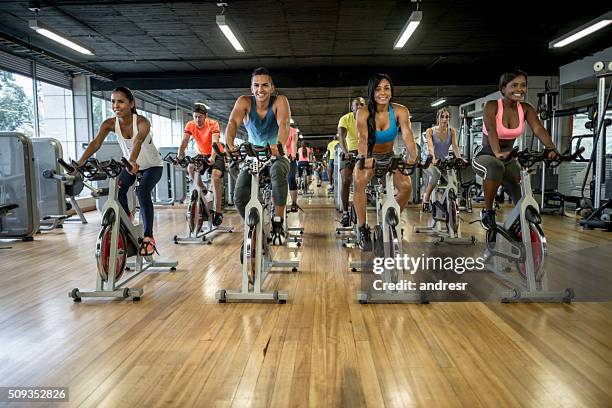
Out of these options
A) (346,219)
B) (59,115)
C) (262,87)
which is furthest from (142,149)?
(59,115)

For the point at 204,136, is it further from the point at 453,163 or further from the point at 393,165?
the point at 393,165

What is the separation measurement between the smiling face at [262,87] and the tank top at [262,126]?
0.10 metres

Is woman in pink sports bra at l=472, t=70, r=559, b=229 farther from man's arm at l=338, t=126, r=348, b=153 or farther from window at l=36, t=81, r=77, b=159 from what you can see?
window at l=36, t=81, r=77, b=159

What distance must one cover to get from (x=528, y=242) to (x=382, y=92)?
4.75 feet

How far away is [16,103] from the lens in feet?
26.4

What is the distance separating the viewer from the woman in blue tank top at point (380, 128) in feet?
11.0

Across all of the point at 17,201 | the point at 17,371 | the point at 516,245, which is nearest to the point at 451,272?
the point at 516,245

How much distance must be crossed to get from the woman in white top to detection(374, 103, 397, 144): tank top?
5.92 feet

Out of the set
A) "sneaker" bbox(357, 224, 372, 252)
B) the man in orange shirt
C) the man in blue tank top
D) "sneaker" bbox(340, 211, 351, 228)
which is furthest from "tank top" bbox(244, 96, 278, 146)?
the man in orange shirt

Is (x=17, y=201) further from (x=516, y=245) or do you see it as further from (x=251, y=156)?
(x=516, y=245)

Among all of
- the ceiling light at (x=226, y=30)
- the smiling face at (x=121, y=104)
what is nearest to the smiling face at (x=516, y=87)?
the smiling face at (x=121, y=104)

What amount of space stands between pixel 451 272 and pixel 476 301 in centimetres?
92

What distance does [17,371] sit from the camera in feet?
6.41

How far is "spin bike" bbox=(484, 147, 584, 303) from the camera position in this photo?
9.53 feet
